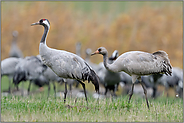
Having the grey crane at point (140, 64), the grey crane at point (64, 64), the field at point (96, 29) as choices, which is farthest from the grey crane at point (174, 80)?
the field at point (96, 29)

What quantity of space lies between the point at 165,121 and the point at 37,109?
8.07 ft

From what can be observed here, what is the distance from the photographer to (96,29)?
23.5 m

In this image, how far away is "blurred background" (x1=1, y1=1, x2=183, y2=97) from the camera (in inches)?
746

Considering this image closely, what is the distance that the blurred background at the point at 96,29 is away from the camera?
1895 centimetres

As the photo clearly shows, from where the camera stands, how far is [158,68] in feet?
19.6

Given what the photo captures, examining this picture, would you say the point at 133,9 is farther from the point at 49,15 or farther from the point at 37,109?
the point at 37,109

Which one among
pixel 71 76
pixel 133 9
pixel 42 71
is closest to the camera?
pixel 71 76

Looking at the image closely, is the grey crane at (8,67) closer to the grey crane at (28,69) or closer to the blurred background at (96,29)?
the grey crane at (28,69)

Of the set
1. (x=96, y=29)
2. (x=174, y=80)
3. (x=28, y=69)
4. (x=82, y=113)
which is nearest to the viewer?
(x=82, y=113)

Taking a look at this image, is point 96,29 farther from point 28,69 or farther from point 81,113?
point 81,113

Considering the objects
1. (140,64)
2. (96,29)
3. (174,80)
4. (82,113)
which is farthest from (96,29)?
(82,113)

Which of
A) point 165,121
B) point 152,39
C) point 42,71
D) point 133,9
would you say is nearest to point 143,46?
point 152,39

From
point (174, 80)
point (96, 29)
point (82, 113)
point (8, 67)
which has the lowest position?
point (82, 113)

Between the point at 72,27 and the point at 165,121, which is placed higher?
the point at 72,27
